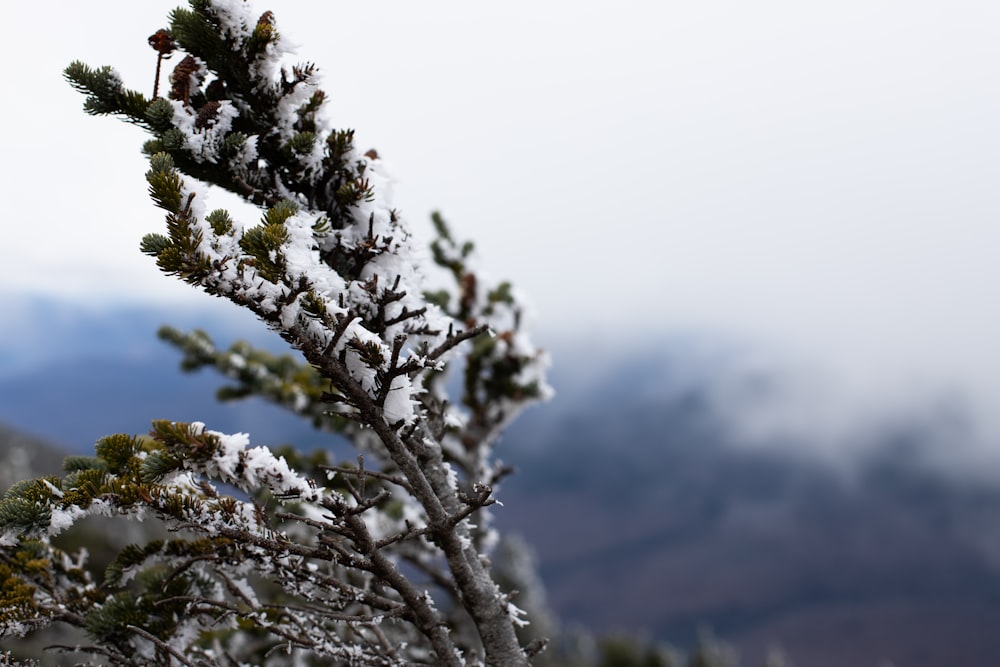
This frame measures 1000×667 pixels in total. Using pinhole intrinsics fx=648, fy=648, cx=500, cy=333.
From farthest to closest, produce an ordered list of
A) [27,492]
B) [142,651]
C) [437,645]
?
[142,651] → [437,645] → [27,492]

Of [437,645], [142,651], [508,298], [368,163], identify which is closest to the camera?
[437,645]

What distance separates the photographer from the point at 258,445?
3.05m

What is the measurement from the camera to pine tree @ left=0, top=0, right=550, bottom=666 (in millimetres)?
2770

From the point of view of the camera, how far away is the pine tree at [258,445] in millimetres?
2770

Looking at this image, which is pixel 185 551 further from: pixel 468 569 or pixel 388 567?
pixel 468 569

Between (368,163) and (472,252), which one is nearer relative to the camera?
(368,163)

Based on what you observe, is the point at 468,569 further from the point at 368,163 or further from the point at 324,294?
the point at 368,163

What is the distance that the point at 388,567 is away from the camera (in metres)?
3.13

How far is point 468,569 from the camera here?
11.4 ft

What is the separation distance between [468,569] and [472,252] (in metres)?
6.04

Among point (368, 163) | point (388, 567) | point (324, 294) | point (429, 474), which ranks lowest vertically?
point (388, 567)

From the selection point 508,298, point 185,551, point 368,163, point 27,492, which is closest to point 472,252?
point 508,298

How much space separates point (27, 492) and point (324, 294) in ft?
5.39

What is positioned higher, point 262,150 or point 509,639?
point 262,150
